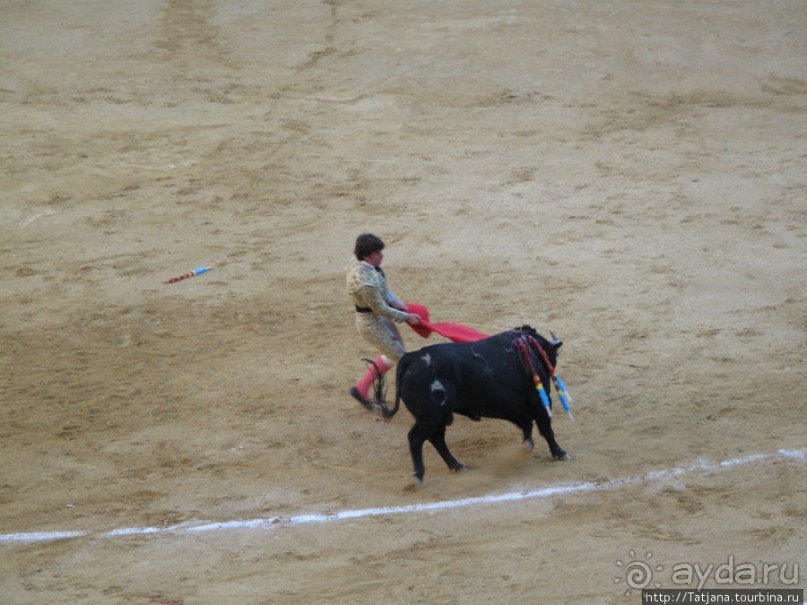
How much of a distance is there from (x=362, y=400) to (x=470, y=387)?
1340 millimetres

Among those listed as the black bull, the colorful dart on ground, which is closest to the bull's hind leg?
the black bull

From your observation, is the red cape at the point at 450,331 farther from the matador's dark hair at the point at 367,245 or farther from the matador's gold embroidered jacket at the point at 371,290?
the matador's dark hair at the point at 367,245

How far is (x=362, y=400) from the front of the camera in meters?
8.34

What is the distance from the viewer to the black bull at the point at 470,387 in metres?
7.18

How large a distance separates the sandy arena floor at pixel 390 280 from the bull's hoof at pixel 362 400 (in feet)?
0.28

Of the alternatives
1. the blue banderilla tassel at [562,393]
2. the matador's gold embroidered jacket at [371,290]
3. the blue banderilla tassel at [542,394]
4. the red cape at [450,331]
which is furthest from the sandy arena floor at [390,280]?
the matador's gold embroidered jacket at [371,290]

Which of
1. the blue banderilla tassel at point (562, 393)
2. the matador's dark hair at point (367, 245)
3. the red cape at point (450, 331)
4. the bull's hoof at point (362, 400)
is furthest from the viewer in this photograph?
the bull's hoof at point (362, 400)

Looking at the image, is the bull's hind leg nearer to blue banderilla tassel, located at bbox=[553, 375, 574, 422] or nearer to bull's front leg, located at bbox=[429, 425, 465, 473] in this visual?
bull's front leg, located at bbox=[429, 425, 465, 473]

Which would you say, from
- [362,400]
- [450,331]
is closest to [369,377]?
[362,400]

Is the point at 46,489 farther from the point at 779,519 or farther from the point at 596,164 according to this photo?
the point at 596,164

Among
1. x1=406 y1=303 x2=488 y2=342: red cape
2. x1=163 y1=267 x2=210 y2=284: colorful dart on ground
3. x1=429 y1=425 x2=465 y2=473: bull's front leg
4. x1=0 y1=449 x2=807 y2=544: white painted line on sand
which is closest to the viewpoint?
x1=0 y1=449 x2=807 y2=544: white painted line on sand

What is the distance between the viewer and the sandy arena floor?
264 inches

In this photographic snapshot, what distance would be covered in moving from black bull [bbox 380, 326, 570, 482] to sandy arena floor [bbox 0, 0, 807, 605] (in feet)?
1.08

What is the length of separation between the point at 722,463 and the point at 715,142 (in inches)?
264
